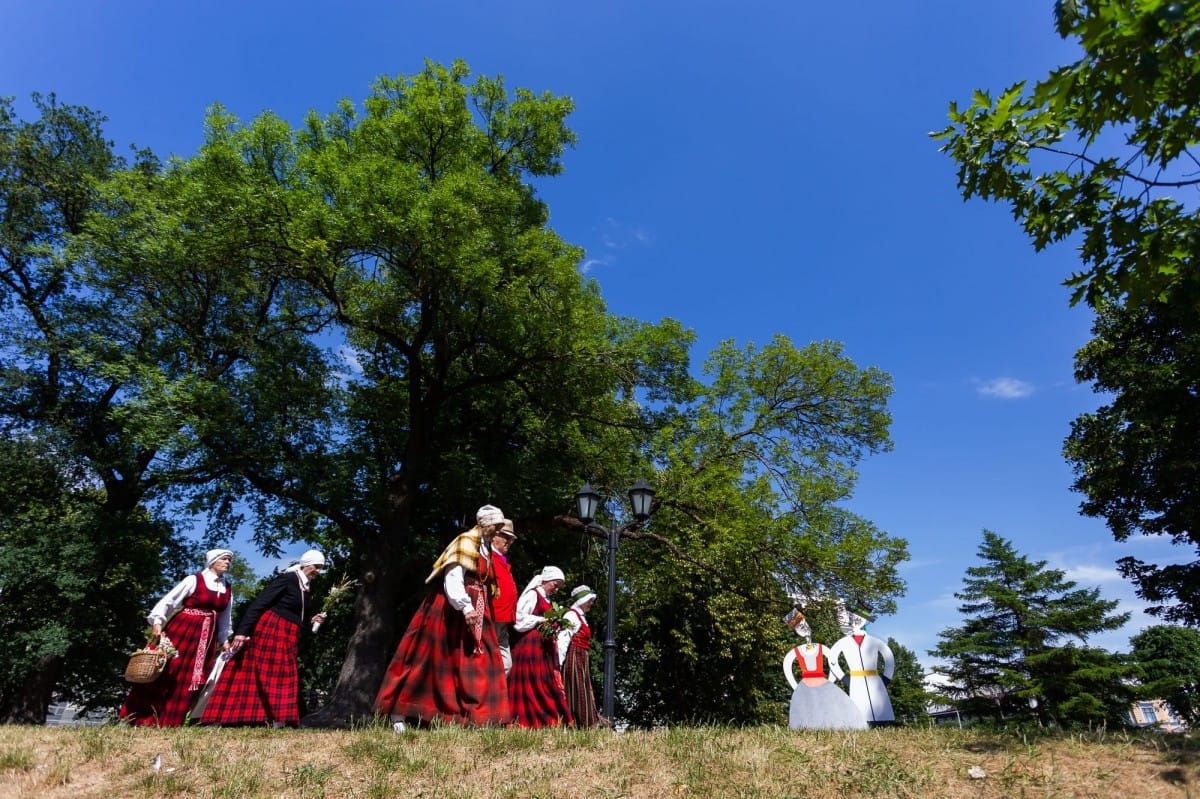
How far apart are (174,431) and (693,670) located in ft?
56.1

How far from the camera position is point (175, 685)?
25.7 ft

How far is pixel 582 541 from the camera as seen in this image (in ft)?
58.0

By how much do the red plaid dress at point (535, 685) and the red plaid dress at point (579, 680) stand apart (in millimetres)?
1404

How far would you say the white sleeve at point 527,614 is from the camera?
8.37m

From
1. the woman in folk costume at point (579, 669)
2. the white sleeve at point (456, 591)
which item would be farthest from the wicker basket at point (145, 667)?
the woman in folk costume at point (579, 669)

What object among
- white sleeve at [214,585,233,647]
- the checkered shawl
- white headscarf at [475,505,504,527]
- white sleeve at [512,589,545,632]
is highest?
white headscarf at [475,505,504,527]

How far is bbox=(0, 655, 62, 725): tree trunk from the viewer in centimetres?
1650

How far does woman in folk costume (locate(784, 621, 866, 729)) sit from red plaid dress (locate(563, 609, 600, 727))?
3.03 meters

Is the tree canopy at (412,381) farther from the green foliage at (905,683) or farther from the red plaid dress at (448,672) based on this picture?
the green foliage at (905,683)

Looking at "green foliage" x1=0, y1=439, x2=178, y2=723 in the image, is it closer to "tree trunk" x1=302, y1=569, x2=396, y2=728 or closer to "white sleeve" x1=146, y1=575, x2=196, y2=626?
"tree trunk" x1=302, y1=569, x2=396, y2=728

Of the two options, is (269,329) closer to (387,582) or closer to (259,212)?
(259,212)

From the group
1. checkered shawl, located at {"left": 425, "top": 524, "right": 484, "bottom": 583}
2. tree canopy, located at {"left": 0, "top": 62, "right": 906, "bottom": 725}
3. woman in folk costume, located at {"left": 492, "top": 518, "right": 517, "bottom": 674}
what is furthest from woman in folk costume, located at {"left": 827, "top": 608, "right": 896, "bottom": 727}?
checkered shawl, located at {"left": 425, "top": 524, "right": 484, "bottom": 583}

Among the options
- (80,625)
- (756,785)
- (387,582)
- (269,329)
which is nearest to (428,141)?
(269,329)

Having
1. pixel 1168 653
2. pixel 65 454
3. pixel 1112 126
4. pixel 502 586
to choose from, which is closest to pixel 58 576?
pixel 65 454
